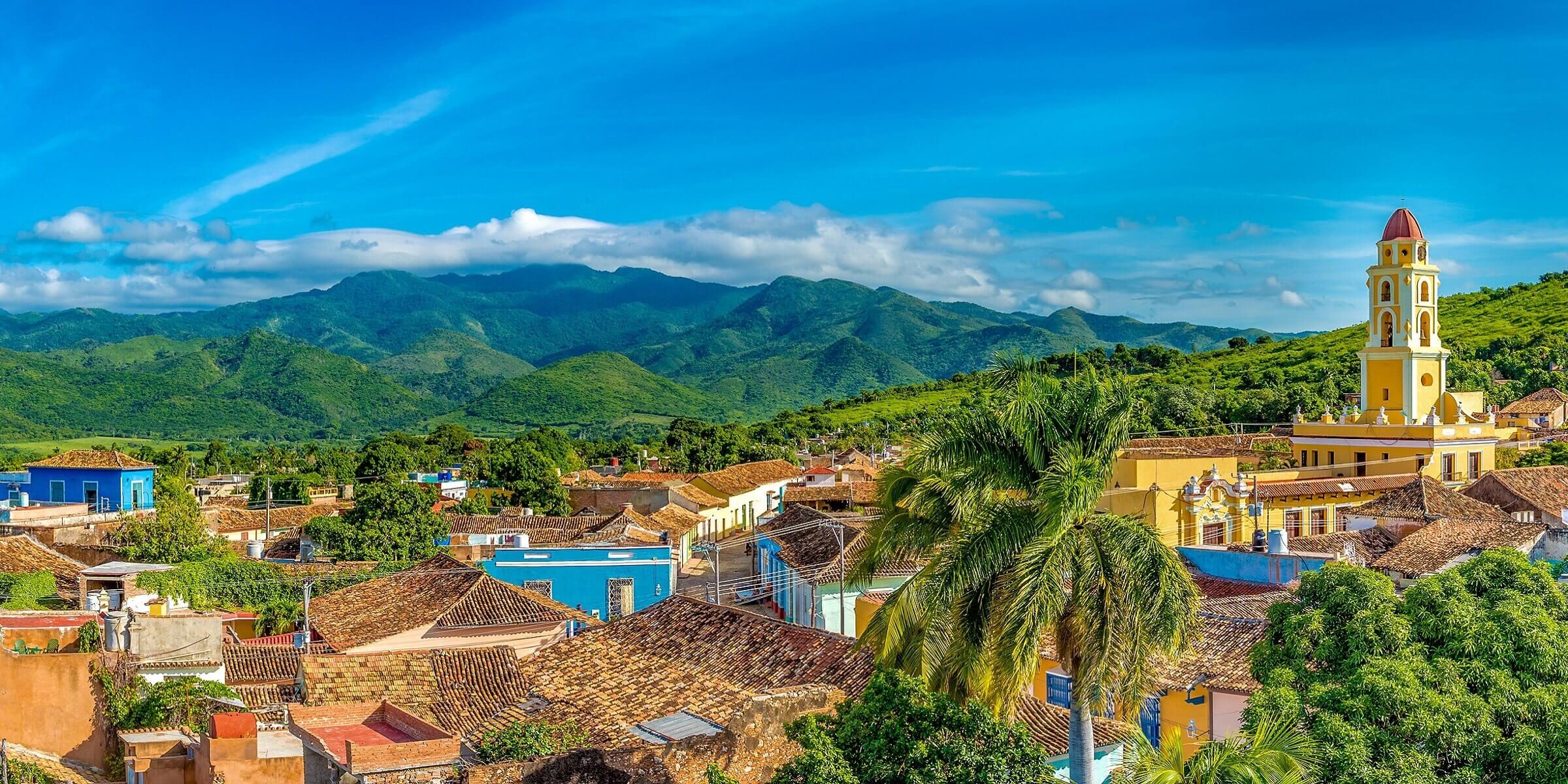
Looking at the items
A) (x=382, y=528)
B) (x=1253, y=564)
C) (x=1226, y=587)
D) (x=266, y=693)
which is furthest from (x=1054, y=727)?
(x=382, y=528)

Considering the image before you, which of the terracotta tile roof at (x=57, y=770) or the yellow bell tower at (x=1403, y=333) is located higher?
the yellow bell tower at (x=1403, y=333)

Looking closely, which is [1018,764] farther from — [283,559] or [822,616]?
[283,559]

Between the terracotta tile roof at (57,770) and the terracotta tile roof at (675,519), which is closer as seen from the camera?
the terracotta tile roof at (57,770)

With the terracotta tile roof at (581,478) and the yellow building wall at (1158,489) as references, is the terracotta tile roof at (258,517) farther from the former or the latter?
the yellow building wall at (1158,489)

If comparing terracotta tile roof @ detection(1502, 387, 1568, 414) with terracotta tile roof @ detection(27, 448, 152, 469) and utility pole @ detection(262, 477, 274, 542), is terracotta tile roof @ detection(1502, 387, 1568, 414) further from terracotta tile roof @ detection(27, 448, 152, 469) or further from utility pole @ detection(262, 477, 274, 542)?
terracotta tile roof @ detection(27, 448, 152, 469)

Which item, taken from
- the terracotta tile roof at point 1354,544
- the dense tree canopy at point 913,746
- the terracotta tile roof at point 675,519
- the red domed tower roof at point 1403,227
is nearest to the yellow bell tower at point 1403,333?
the red domed tower roof at point 1403,227

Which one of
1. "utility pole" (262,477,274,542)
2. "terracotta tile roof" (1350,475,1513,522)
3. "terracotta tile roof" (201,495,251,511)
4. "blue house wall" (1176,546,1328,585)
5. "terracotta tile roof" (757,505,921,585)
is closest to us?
"blue house wall" (1176,546,1328,585)

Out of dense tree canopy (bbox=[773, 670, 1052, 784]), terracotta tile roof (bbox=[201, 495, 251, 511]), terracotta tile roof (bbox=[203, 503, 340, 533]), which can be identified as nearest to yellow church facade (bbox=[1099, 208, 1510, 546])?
dense tree canopy (bbox=[773, 670, 1052, 784])

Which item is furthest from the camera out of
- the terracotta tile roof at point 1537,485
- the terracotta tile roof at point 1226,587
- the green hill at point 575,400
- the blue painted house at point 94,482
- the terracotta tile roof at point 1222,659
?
the green hill at point 575,400
